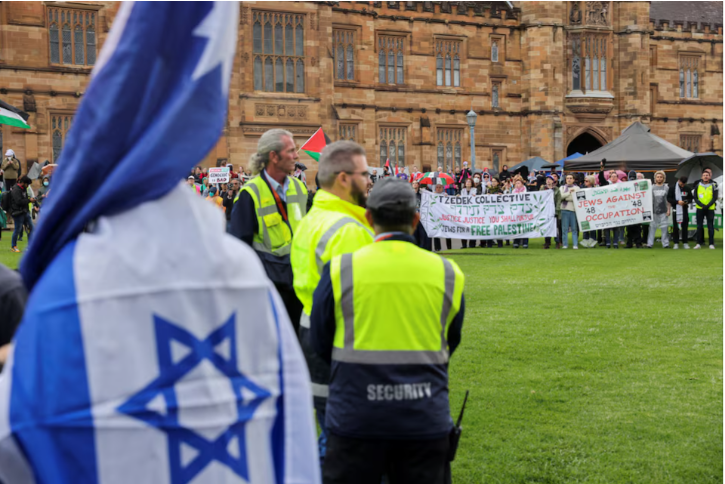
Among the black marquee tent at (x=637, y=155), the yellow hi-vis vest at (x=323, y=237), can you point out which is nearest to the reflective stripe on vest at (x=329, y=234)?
the yellow hi-vis vest at (x=323, y=237)

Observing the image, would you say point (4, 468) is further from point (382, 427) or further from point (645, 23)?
point (645, 23)

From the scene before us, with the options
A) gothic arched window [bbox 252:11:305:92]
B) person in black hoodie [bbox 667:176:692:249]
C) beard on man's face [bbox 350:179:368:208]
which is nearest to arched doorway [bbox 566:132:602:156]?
gothic arched window [bbox 252:11:305:92]

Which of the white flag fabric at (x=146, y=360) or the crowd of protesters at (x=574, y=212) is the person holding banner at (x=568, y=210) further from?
the white flag fabric at (x=146, y=360)

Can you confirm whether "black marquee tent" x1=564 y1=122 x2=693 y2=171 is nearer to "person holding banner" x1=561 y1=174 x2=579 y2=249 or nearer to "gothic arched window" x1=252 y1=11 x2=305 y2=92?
"person holding banner" x1=561 y1=174 x2=579 y2=249

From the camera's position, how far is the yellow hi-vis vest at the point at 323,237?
363 cm

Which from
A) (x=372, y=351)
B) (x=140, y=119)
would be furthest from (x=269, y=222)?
(x=140, y=119)

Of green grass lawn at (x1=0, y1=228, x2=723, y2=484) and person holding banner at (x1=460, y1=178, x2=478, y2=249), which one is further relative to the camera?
person holding banner at (x1=460, y1=178, x2=478, y2=249)

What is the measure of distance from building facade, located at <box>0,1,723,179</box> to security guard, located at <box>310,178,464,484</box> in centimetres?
3089

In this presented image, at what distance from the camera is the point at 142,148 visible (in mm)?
1362

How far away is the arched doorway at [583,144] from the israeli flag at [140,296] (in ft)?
144

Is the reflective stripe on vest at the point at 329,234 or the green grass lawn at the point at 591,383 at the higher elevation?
the reflective stripe on vest at the point at 329,234

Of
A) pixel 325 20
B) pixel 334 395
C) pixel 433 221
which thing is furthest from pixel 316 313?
pixel 325 20

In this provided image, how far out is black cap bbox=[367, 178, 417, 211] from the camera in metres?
3.18

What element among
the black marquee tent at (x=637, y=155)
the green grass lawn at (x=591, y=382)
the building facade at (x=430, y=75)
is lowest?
the green grass lawn at (x=591, y=382)
